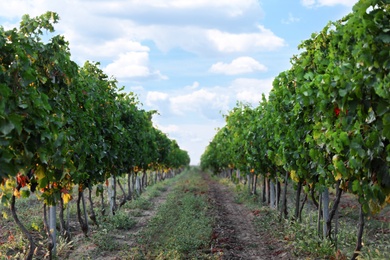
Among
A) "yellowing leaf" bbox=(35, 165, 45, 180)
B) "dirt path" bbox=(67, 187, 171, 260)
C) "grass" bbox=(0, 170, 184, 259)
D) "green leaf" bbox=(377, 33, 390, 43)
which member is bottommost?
"dirt path" bbox=(67, 187, 171, 260)

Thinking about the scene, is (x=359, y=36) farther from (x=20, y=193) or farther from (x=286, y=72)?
(x=286, y=72)

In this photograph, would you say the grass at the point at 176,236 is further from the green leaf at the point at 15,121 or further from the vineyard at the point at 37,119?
the green leaf at the point at 15,121

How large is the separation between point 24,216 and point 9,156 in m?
12.4

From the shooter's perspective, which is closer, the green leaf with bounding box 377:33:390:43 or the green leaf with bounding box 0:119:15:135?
the green leaf with bounding box 0:119:15:135

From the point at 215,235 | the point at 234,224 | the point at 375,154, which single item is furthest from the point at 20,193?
the point at 234,224

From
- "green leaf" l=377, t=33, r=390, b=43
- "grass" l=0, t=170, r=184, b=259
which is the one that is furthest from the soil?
"green leaf" l=377, t=33, r=390, b=43

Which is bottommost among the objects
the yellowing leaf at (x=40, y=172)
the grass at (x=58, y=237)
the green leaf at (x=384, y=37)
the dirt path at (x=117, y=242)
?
the dirt path at (x=117, y=242)

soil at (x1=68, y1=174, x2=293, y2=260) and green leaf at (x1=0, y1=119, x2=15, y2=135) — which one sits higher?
green leaf at (x1=0, y1=119, x2=15, y2=135)

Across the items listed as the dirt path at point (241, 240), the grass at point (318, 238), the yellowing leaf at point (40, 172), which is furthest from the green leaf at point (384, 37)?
the dirt path at point (241, 240)

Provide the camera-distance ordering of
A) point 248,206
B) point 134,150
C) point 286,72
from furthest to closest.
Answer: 1. point 248,206
2. point 134,150
3. point 286,72

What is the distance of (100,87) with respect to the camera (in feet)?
45.7

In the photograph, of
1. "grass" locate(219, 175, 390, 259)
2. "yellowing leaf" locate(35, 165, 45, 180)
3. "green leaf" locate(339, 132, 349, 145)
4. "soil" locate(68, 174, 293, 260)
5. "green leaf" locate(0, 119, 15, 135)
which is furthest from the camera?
"soil" locate(68, 174, 293, 260)

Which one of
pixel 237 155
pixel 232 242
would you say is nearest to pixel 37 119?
pixel 232 242

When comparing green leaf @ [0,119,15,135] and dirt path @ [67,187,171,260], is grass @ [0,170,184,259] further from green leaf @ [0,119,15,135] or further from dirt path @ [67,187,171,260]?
green leaf @ [0,119,15,135]
